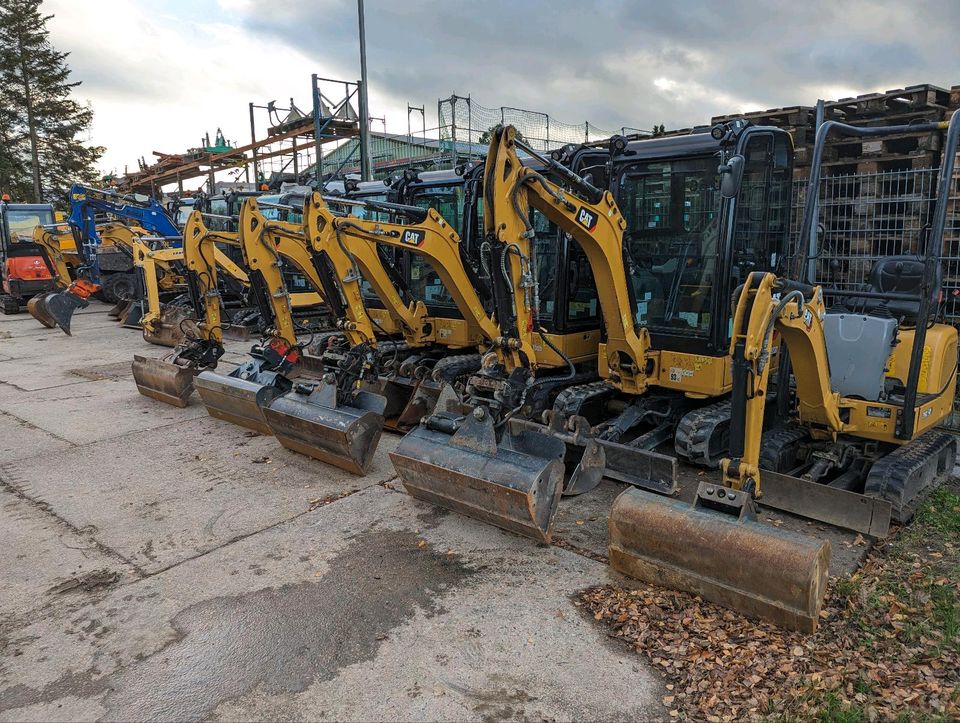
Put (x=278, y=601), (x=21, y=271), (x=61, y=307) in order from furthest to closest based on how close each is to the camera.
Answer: (x=21, y=271), (x=61, y=307), (x=278, y=601)

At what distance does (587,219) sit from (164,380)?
5.99 meters

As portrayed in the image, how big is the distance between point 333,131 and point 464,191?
9680mm

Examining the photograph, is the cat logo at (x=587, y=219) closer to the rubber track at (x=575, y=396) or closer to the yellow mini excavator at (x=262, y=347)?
the rubber track at (x=575, y=396)

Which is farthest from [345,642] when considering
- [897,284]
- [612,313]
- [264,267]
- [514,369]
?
[264,267]

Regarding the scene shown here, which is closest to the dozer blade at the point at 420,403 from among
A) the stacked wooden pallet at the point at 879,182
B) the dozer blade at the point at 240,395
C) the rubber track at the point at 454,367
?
the rubber track at the point at 454,367

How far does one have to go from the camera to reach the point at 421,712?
311 cm

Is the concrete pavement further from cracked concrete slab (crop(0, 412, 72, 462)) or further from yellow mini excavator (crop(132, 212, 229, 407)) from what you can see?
yellow mini excavator (crop(132, 212, 229, 407))

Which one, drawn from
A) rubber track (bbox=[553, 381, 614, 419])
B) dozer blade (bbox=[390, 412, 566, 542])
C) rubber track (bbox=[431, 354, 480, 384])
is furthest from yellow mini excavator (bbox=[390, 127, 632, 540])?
rubber track (bbox=[431, 354, 480, 384])

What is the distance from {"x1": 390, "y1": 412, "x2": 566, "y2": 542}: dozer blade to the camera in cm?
445

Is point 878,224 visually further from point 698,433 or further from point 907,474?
point 698,433

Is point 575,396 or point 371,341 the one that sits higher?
point 371,341

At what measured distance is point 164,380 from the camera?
27.8 feet

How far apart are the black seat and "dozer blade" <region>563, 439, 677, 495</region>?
6.89 ft

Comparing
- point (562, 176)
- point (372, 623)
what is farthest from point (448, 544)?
point (562, 176)
